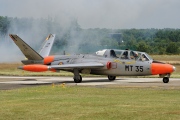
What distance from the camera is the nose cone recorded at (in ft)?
115

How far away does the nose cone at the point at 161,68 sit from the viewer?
115ft

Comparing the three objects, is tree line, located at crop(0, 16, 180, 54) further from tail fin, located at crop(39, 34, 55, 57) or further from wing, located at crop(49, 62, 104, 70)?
wing, located at crop(49, 62, 104, 70)

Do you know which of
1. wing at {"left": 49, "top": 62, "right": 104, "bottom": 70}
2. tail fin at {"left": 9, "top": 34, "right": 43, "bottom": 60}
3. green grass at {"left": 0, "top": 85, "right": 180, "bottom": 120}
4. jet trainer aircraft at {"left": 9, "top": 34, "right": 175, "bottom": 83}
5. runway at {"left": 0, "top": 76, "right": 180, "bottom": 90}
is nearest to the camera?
green grass at {"left": 0, "top": 85, "right": 180, "bottom": 120}

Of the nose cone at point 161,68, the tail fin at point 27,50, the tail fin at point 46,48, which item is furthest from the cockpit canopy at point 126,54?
the tail fin at point 46,48

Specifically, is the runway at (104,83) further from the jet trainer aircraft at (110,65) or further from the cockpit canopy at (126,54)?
the cockpit canopy at (126,54)

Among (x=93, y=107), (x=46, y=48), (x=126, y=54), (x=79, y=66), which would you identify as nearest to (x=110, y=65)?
(x=126, y=54)

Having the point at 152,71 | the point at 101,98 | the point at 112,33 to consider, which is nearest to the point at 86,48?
the point at 112,33

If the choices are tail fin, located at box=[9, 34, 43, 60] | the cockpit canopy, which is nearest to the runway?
the cockpit canopy

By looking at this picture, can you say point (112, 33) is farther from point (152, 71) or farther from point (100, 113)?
point (100, 113)

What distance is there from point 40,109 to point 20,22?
5480 centimetres

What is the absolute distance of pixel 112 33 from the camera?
88.6 m

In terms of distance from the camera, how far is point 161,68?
1384 inches

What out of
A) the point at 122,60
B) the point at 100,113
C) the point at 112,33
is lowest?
the point at 100,113

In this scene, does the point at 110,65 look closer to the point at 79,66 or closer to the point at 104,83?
the point at 79,66
